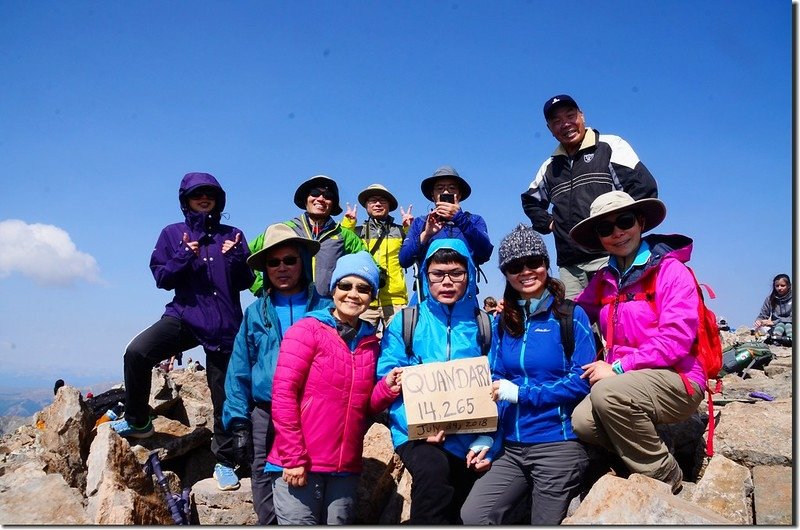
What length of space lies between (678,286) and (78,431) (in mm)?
8657

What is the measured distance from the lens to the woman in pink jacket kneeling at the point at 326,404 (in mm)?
4824

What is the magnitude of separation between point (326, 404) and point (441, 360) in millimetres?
1180

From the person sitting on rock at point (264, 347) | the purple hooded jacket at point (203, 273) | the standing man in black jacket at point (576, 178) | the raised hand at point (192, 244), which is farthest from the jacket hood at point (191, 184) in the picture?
the standing man in black jacket at point (576, 178)

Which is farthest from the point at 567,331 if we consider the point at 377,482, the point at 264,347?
the point at 264,347

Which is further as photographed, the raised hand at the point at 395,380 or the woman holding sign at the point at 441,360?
the raised hand at the point at 395,380

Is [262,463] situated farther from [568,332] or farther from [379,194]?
[379,194]

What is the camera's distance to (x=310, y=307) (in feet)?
19.7

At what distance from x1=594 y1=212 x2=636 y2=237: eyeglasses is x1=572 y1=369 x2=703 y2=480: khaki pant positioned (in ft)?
4.76

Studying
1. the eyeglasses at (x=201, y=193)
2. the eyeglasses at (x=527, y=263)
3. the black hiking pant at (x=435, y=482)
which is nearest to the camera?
the black hiking pant at (x=435, y=482)

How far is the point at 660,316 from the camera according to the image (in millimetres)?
4941

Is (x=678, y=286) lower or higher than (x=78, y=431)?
higher

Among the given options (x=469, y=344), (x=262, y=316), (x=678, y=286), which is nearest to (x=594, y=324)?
(x=678, y=286)

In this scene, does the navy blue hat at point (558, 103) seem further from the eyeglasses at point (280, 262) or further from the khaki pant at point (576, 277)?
the eyeglasses at point (280, 262)

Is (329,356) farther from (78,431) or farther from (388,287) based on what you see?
(78,431)
